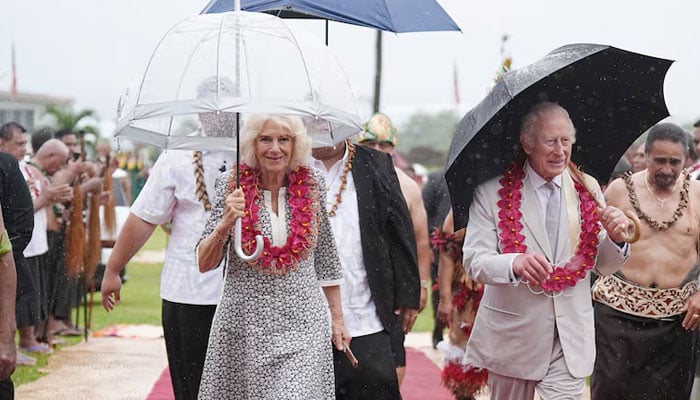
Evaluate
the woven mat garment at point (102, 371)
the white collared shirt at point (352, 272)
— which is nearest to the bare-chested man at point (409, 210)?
the white collared shirt at point (352, 272)

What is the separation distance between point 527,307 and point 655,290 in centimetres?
209

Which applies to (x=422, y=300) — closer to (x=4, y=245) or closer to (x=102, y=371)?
(x=4, y=245)

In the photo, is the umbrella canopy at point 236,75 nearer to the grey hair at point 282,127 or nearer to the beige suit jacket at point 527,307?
the grey hair at point 282,127

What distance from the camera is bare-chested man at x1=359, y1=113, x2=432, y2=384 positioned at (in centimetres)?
735

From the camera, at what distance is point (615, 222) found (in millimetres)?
5348

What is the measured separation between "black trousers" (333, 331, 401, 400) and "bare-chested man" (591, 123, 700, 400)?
2.05 m

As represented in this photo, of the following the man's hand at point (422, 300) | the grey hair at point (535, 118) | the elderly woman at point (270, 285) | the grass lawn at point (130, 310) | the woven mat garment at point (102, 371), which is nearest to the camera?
the elderly woman at point (270, 285)

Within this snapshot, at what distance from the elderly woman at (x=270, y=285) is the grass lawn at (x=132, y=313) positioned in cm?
529

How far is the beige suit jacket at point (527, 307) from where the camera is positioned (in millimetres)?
5559

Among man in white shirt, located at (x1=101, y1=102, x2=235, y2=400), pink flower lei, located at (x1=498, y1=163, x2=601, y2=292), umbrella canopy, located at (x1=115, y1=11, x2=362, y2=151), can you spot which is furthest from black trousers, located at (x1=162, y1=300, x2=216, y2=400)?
pink flower lei, located at (x1=498, y1=163, x2=601, y2=292)

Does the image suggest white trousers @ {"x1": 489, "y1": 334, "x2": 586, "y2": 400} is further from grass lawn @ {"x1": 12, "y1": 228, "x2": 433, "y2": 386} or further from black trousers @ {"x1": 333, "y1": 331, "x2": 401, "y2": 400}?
grass lawn @ {"x1": 12, "y1": 228, "x2": 433, "y2": 386}

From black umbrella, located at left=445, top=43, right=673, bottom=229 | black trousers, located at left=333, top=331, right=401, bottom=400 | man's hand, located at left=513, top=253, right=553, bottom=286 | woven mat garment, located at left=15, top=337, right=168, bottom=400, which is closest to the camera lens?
man's hand, located at left=513, top=253, right=553, bottom=286

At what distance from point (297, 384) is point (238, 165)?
3.71 ft

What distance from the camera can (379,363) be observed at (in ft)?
20.6
